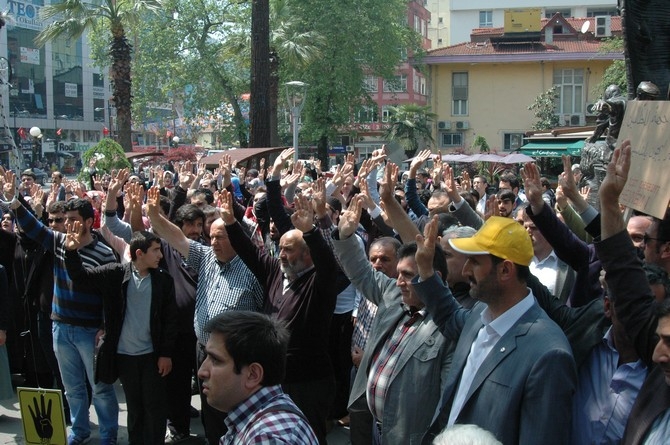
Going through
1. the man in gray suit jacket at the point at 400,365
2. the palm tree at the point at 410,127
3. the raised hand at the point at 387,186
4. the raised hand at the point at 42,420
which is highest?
the palm tree at the point at 410,127

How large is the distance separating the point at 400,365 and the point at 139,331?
2.63m

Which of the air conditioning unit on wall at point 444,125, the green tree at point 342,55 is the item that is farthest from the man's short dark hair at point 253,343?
the air conditioning unit on wall at point 444,125

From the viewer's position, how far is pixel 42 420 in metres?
4.18

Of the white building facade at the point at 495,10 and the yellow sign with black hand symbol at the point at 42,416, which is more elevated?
the white building facade at the point at 495,10

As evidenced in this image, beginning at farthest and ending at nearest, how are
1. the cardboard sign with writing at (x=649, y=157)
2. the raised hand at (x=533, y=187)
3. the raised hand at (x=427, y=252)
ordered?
the raised hand at (x=533, y=187) < the cardboard sign with writing at (x=649, y=157) < the raised hand at (x=427, y=252)

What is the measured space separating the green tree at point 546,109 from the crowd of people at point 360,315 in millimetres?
32701

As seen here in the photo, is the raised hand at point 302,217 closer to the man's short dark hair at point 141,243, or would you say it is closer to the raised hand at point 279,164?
the man's short dark hair at point 141,243

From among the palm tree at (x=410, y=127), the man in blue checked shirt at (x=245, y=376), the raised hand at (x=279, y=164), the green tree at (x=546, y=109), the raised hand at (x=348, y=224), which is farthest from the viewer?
the palm tree at (x=410, y=127)

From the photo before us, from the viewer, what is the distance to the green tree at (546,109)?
130 feet

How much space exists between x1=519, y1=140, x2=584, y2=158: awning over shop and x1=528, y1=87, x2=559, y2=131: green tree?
12872 mm

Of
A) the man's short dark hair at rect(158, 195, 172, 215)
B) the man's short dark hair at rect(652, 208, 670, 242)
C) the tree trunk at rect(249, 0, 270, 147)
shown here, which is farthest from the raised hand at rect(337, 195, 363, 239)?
the tree trunk at rect(249, 0, 270, 147)

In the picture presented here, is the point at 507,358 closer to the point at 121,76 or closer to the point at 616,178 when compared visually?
the point at 616,178

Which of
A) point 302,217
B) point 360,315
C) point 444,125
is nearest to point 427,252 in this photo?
point 302,217

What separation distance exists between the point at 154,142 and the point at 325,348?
92432mm
